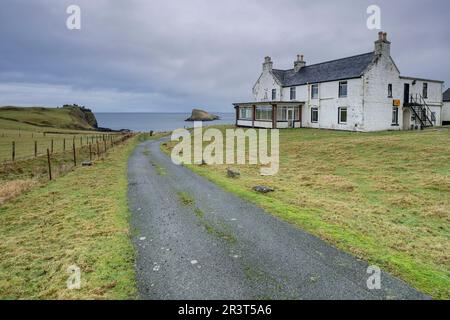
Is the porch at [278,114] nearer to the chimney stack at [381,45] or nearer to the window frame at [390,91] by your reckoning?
the window frame at [390,91]

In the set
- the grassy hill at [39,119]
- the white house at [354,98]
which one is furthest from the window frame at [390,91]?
the grassy hill at [39,119]

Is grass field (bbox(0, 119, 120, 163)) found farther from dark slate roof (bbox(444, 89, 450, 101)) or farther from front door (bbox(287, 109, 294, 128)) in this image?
dark slate roof (bbox(444, 89, 450, 101))

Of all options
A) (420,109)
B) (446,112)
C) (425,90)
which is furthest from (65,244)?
(446,112)

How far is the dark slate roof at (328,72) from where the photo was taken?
38656mm

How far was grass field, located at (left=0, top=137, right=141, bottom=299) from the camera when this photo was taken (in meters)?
6.41

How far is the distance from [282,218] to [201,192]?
218 inches

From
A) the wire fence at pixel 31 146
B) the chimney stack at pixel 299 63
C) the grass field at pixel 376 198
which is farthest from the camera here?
the chimney stack at pixel 299 63

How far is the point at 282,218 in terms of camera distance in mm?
10961

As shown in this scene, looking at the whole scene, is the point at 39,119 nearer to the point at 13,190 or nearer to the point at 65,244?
the point at 13,190

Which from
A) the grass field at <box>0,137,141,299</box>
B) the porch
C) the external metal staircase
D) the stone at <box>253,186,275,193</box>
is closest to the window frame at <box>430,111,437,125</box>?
the external metal staircase

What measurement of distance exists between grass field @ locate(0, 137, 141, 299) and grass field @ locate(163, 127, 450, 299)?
577 cm

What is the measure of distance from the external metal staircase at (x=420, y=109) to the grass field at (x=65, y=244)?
40.5m

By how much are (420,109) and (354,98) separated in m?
11.4

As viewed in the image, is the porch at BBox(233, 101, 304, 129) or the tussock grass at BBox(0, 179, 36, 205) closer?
the tussock grass at BBox(0, 179, 36, 205)
